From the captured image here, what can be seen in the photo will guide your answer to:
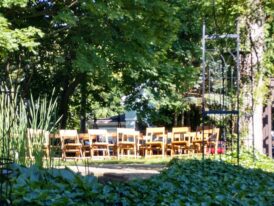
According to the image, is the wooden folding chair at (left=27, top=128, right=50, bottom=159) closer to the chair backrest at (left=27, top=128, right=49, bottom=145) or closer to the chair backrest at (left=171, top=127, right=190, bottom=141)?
the chair backrest at (left=27, top=128, right=49, bottom=145)

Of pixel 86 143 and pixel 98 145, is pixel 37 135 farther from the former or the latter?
pixel 86 143

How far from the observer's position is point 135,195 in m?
3.96

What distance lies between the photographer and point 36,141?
15.9 ft

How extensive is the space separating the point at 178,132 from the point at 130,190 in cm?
1207

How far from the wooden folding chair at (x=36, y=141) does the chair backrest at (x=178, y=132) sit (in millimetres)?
11135

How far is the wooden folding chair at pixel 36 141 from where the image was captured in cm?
484

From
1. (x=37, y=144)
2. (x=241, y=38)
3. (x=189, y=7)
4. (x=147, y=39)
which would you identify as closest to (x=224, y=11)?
(x=241, y=38)

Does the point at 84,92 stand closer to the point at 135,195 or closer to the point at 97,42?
the point at 97,42

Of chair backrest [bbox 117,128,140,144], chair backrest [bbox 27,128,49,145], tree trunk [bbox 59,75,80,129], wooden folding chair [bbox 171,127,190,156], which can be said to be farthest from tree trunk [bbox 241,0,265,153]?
tree trunk [bbox 59,75,80,129]

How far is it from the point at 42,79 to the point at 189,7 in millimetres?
5735

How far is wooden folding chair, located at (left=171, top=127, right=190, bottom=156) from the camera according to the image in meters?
15.7

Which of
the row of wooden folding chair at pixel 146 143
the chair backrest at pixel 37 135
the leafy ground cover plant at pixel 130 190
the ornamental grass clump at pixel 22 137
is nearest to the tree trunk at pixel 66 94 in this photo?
the row of wooden folding chair at pixel 146 143

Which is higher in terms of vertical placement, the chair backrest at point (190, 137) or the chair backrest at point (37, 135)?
the chair backrest at point (37, 135)

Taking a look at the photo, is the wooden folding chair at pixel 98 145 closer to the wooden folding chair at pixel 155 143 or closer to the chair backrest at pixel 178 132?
the wooden folding chair at pixel 155 143
